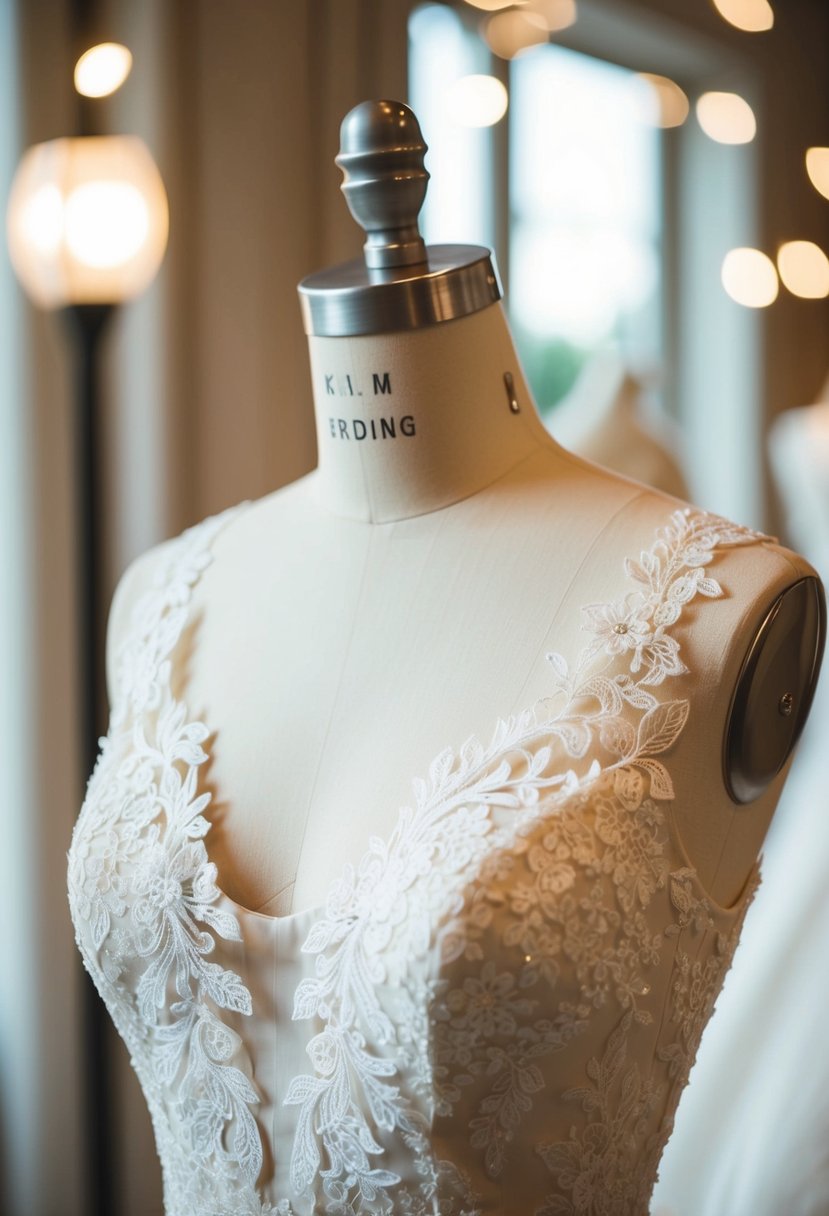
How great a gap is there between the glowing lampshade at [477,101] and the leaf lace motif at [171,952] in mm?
2735

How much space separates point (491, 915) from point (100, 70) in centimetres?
199

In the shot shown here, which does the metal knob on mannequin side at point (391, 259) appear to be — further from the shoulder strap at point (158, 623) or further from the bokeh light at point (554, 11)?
the bokeh light at point (554, 11)

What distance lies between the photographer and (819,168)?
14.2ft

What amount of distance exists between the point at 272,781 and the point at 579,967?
332mm

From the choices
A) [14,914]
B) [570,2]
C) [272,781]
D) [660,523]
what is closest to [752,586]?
[660,523]

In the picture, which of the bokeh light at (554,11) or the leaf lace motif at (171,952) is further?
the bokeh light at (554,11)

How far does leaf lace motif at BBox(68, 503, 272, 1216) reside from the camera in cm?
97

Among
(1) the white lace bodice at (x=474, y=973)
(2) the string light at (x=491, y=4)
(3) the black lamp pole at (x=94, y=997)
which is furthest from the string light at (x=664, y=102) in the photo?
(1) the white lace bodice at (x=474, y=973)

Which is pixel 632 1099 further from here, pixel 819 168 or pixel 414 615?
pixel 819 168

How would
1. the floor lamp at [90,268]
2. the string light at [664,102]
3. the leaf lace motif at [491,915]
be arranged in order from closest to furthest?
the leaf lace motif at [491,915] → the floor lamp at [90,268] → the string light at [664,102]

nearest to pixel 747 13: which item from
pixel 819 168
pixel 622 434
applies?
pixel 819 168

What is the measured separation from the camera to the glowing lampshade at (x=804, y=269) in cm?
471

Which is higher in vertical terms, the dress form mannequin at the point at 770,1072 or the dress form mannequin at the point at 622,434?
the dress form mannequin at the point at 622,434

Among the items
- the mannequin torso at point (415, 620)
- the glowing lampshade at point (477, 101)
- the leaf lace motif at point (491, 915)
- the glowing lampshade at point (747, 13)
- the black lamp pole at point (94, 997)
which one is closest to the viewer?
the leaf lace motif at point (491, 915)
